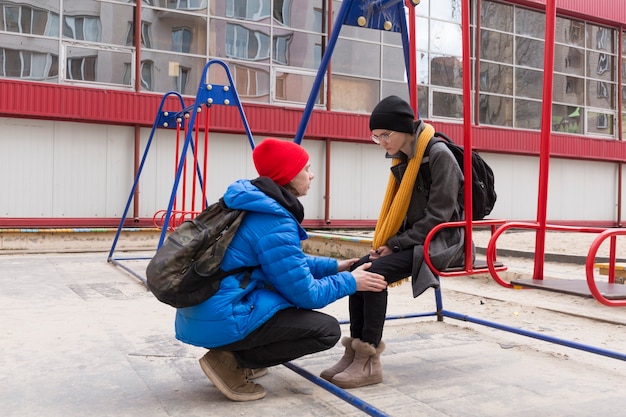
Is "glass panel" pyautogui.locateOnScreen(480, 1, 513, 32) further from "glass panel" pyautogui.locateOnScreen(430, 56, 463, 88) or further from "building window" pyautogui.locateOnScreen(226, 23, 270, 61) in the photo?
"building window" pyautogui.locateOnScreen(226, 23, 270, 61)

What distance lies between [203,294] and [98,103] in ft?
35.5

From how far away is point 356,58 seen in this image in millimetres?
15742

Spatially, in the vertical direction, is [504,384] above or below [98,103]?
below

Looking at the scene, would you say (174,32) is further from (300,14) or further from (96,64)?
(300,14)

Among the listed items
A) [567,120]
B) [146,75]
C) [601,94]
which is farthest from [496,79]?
[146,75]

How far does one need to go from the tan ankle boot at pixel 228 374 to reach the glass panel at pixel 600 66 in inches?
772

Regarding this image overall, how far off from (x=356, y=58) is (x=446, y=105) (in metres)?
3.03

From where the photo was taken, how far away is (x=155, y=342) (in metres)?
4.12

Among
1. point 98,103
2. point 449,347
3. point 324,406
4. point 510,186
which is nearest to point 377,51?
point 510,186

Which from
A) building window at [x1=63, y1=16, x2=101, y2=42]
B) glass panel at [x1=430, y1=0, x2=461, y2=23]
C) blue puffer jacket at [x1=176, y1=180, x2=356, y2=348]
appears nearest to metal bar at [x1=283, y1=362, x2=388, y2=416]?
blue puffer jacket at [x1=176, y1=180, x2=356, y2=348]

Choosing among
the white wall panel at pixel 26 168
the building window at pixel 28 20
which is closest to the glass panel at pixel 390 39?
the building window at pixel 28 20

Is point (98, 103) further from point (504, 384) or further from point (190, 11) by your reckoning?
point (504, 384)

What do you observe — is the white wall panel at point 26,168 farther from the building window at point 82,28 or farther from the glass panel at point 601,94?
the glass panel at point 601,94

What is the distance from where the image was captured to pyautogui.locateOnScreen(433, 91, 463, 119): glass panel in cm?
1681
